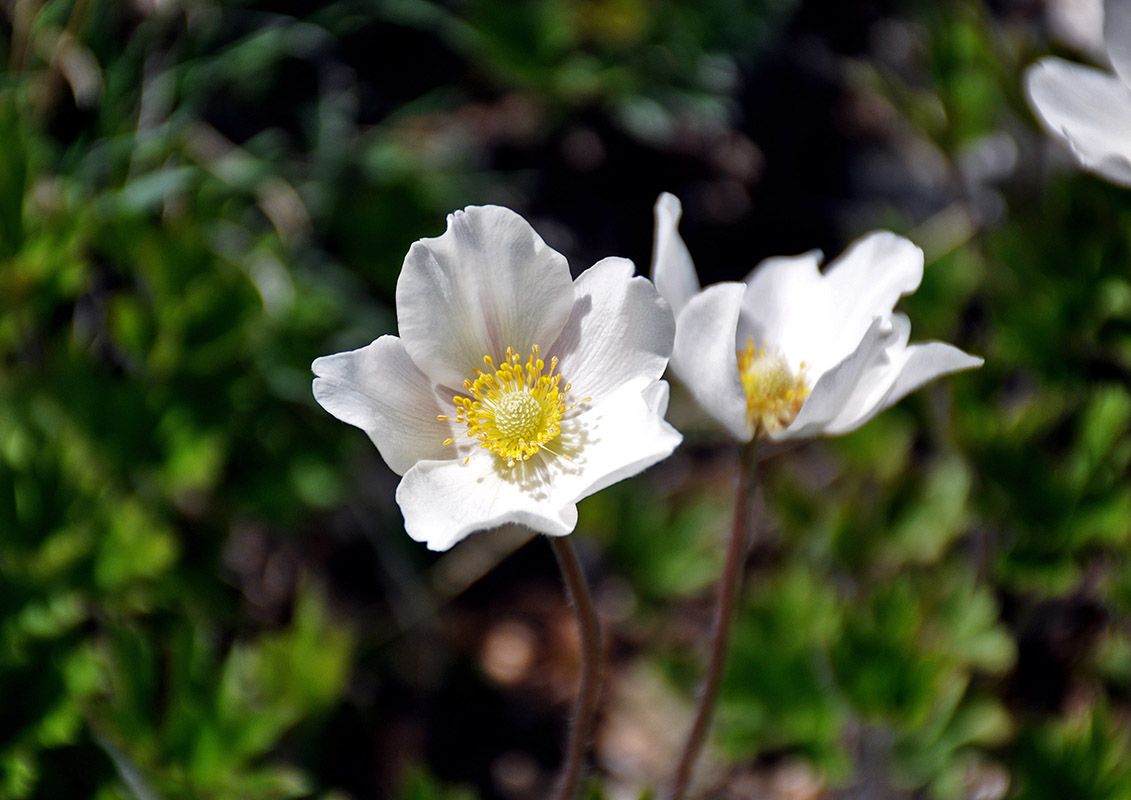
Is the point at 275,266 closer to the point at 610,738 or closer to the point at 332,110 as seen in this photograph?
the point at 332,110

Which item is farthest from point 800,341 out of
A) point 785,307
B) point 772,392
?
point 772,392

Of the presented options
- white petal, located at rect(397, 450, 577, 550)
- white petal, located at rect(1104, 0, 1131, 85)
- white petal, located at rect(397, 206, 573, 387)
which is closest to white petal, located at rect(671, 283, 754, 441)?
white petal, located at rect(397, 206, 573, 387)

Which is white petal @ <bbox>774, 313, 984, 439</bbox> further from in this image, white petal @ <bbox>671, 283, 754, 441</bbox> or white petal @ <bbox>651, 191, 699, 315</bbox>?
white petal @ <bbox>651, 191, 699, 315</bbox>

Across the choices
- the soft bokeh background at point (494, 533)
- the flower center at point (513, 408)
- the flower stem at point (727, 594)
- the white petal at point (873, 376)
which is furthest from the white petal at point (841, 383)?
the soft bokeh background at point (494, 533)

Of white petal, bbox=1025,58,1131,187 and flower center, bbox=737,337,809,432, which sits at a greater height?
white petal, bbox=1025,58,1131,187

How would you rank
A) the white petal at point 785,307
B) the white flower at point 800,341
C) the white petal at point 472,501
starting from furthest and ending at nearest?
the white petal at point 785,307 < the white flower at point 800,341 < the white petal at point 472,501

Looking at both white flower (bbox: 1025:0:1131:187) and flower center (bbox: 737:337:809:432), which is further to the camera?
white flower (bbox: 1025:0:1131:187)

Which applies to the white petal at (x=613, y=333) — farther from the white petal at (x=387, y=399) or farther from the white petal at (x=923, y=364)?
the white petal at (x=923, y=364)
